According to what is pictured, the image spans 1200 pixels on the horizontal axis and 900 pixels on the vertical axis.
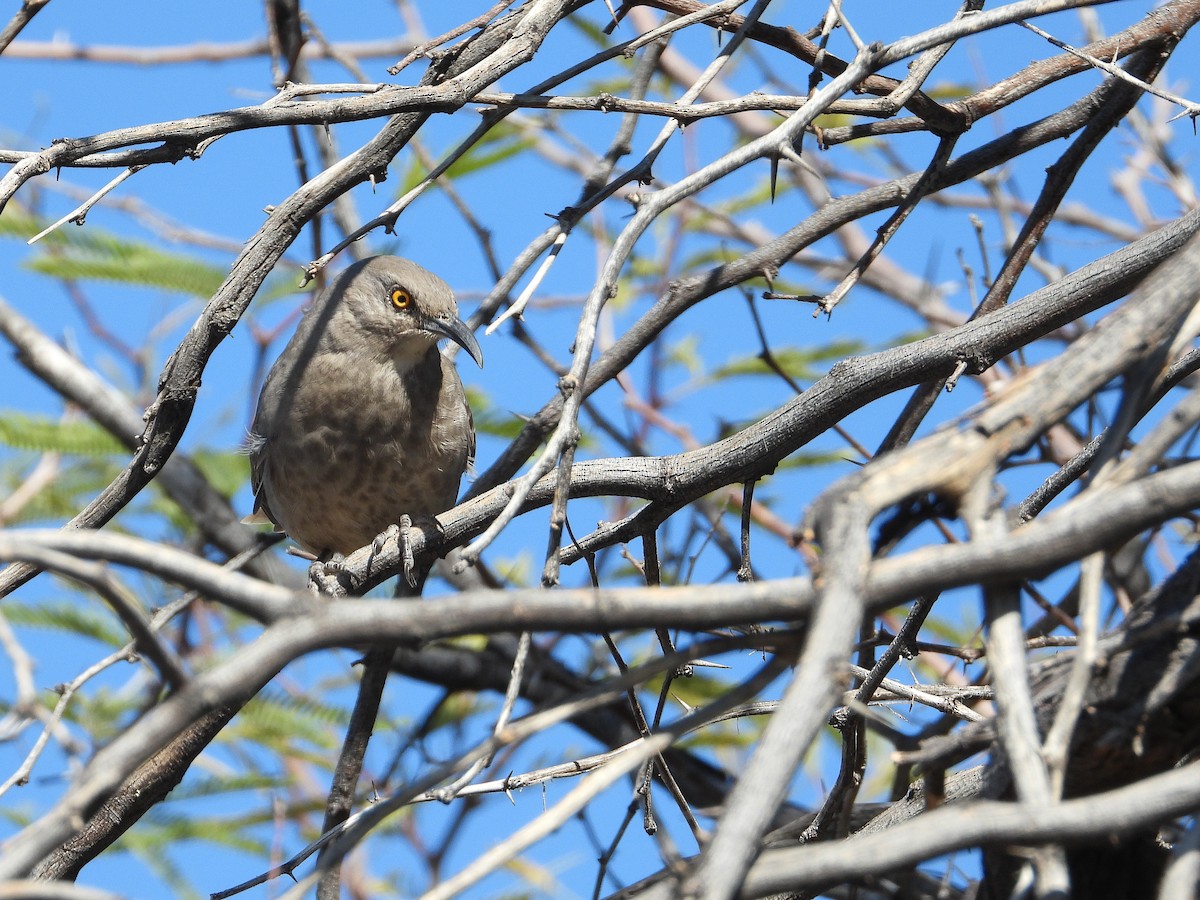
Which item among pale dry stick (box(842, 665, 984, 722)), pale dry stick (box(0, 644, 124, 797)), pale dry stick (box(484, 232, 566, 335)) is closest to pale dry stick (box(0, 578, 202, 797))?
pale dry stick (box(0, 644, 124, 797))

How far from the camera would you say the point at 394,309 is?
556 cm

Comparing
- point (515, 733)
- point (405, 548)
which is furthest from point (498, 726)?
point (405, 548)

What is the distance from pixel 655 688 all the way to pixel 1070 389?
425 centimetres

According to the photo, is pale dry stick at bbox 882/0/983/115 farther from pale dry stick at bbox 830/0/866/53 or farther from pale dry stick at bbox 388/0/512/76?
pale dry stick at bbox 388/0/512/76

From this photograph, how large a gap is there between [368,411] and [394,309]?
0.46 m

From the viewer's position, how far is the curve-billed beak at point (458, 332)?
17.3ft

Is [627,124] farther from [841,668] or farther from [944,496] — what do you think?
[841,668]

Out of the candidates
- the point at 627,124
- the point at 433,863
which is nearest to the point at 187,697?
the point at 627,124

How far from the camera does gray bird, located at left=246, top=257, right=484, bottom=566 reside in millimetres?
5492

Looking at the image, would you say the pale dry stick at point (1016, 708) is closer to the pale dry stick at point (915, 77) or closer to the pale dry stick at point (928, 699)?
the pale dry stick at point (928, 699)

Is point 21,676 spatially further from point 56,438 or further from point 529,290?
point 56,438

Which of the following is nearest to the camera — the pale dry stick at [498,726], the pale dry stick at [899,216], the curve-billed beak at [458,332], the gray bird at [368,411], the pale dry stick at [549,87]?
the pale dry stick at [498,726]

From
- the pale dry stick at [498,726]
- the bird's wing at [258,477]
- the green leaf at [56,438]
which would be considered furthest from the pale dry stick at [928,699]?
the green leaf at [56,438]

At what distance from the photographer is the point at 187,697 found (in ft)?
5.91
